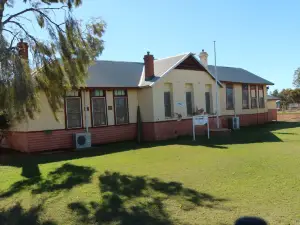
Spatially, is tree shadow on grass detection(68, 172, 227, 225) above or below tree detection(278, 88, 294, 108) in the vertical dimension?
below

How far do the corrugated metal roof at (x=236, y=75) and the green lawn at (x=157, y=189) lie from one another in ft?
44.8

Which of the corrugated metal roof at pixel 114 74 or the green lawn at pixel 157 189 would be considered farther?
the corrugated metal roof at pixel 114 74

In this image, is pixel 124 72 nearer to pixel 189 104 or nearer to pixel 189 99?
pixel 189 99

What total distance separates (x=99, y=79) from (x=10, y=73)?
8180 mm

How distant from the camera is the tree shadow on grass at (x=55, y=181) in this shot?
7.79 m

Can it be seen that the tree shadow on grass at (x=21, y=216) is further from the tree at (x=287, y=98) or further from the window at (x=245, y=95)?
the tree at (x=287, y=98)

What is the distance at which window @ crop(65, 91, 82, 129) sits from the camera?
50.3 feet

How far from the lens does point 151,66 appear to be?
17.7 meters

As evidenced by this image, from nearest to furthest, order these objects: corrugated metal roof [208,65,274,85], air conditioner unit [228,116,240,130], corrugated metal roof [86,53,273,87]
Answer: corrugated metal roof [86,53,273,87] < air conditioner unit [228,116,240,130] < corrugated metal roof [208,65,274,85]

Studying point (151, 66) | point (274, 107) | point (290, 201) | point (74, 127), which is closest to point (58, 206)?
point (290, 201)

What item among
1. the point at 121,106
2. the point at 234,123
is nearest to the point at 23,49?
the point at 121,106

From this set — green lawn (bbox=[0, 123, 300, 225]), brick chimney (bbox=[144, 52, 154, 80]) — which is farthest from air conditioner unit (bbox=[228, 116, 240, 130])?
green lawn (bbox=[0, 123, 300, 225])

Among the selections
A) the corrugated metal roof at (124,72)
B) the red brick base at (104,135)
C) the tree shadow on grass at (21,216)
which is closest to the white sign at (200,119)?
the red brick base at (104,135)

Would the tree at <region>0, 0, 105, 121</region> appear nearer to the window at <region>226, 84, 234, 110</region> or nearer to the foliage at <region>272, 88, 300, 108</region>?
the window at <region>226, 84, 234, 110</region>
